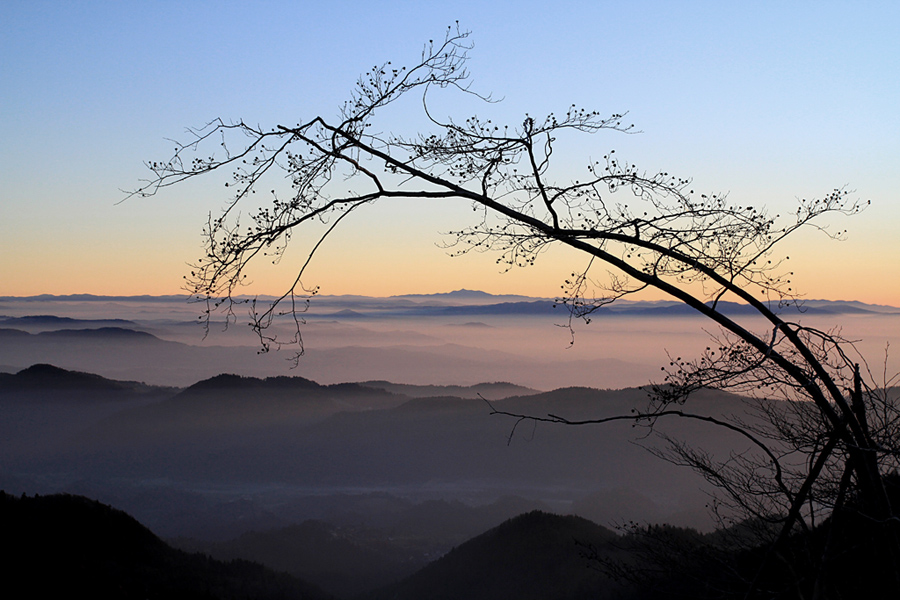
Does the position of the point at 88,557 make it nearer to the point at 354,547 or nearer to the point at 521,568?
the point at 521,568

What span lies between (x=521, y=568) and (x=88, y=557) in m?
45.7

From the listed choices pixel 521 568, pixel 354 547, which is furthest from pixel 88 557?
pixel 354 547

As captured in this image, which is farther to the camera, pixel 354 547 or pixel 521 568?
pixel 354 547

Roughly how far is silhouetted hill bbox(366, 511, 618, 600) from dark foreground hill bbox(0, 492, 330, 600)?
26464mm

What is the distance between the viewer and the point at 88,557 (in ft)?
101

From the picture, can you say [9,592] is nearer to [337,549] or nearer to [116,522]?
[116,522]

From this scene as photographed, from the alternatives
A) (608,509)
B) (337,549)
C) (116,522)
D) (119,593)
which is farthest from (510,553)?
(608,509)

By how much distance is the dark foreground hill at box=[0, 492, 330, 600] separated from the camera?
931 inches

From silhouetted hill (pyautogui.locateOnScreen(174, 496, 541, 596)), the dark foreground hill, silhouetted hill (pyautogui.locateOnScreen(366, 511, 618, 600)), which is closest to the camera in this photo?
the dark foreground hill

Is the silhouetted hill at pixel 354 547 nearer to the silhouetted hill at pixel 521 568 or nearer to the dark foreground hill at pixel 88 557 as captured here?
the silhouetted hill at pixel 521 568

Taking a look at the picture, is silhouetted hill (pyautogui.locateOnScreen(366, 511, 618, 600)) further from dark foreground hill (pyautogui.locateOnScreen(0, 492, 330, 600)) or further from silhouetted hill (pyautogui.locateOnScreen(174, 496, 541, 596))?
silhouetted hill (pyautogui.locateOnScreen(174, 496, 541, 596))

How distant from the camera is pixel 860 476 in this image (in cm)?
768

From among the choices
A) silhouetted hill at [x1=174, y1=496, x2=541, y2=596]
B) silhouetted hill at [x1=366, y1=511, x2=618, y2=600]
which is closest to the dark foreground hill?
silhouetted hill at [x1=366, y1=511, x2=618, y2=600]

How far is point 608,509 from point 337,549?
89.6m
